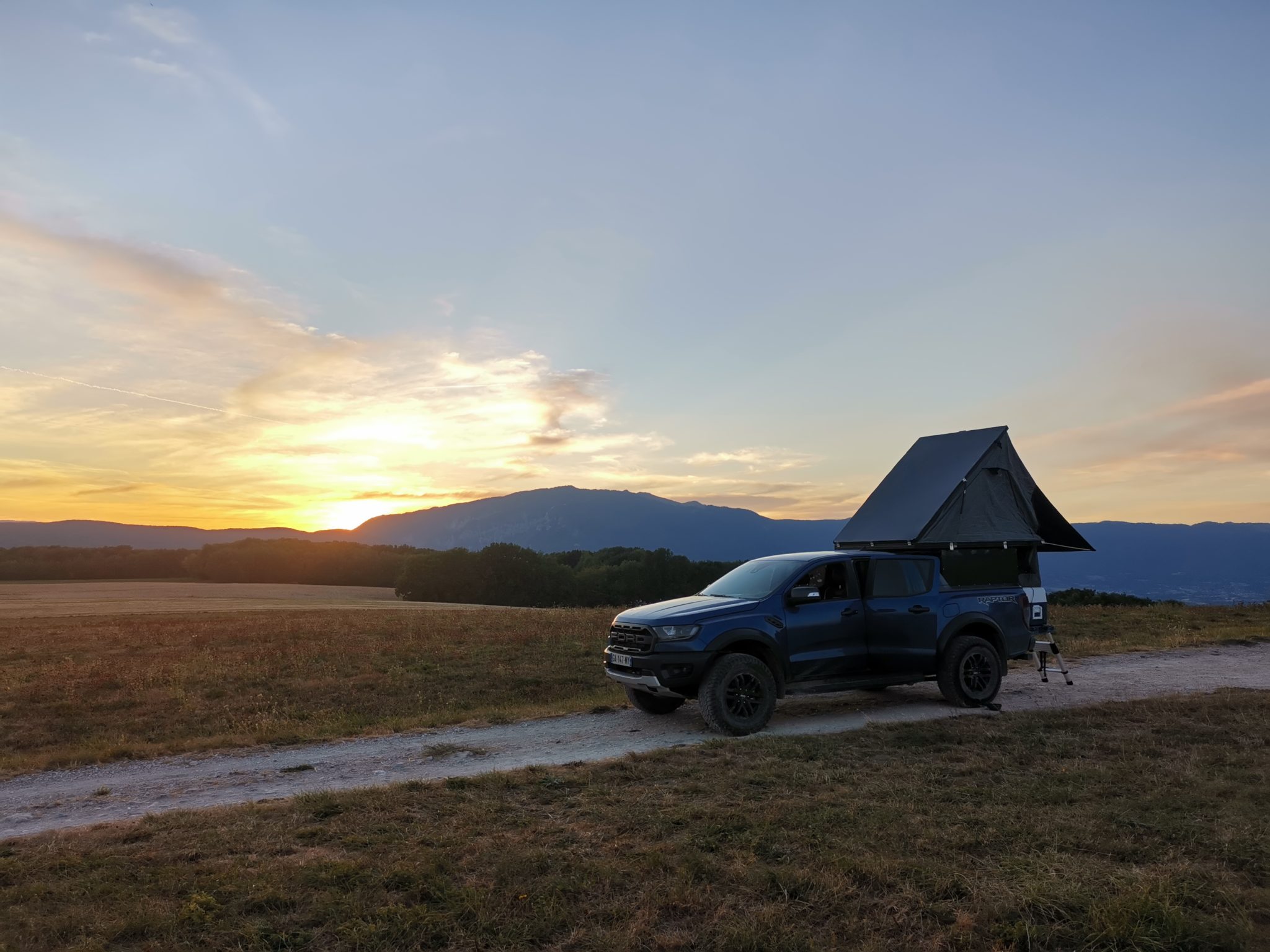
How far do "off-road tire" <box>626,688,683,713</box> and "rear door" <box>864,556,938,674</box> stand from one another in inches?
114

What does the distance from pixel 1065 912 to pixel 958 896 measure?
0.58 m

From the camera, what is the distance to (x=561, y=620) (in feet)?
88.2

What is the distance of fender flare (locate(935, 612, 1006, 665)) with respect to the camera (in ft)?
39.2

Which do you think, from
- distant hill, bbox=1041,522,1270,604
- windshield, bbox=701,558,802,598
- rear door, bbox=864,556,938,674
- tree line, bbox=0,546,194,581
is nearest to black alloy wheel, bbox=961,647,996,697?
rear door, bbox=864,556,938,674

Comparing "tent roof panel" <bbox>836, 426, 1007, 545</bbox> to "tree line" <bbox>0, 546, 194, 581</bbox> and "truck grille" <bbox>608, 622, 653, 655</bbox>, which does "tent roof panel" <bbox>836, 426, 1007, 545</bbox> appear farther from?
"tree line" <bbox>0, 546, 194, 581</bbox>

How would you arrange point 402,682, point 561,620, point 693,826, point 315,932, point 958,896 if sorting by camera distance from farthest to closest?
1. point 561,620
2. point 402,682
3. point 693,826
4. point 958,896
5. point 315,932

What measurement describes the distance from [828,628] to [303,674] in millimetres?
12036

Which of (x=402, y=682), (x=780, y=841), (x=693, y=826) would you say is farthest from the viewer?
(x=402, y=682)

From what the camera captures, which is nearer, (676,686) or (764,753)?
(764,753)

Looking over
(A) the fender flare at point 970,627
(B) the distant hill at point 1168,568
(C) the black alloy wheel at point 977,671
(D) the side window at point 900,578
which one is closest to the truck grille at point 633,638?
(D) the side window at point 900,578

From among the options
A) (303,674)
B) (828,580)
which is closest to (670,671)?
(828,580)

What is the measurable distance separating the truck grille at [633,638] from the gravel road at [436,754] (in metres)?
1.09

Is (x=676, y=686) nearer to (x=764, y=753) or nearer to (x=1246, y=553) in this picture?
(x=764, y=753)

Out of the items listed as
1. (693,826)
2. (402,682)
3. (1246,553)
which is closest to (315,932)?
(693,826)
